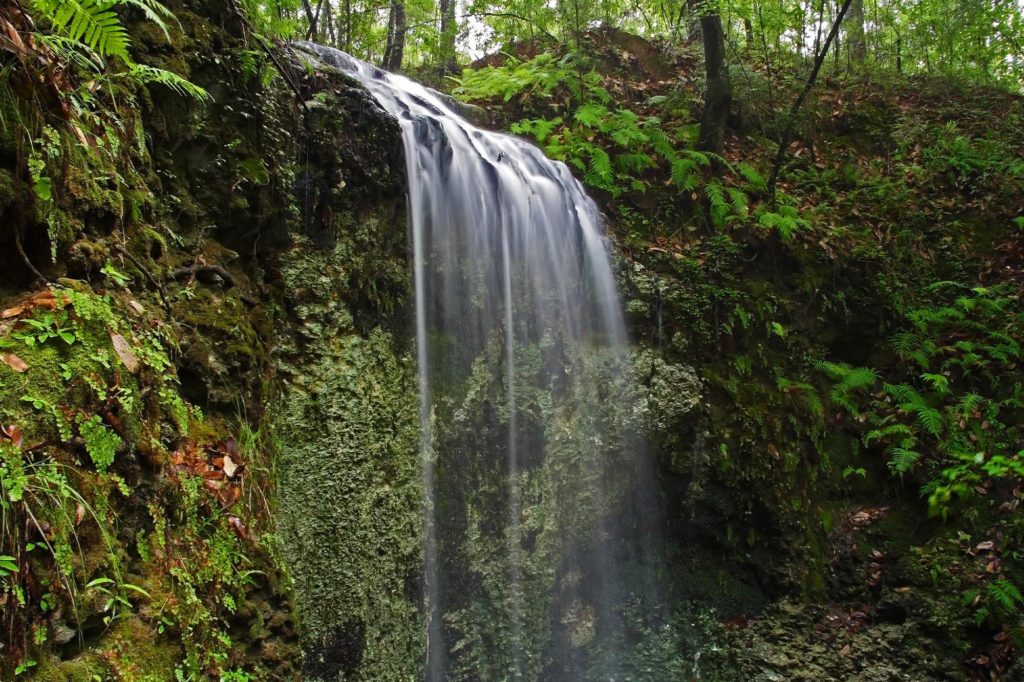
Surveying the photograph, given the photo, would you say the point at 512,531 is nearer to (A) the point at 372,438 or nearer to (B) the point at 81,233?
(A) the point at 372,438

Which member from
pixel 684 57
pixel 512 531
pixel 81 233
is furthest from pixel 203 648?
pixel 684 57

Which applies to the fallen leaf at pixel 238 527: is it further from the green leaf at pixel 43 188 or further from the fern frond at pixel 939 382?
the fern frond at pixel 939 382

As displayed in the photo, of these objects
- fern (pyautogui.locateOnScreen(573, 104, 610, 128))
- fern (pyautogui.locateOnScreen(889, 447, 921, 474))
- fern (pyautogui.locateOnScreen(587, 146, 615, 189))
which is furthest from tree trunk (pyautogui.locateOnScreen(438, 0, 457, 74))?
fern (pyautogui.locateOnScreen(889, 447, 921, 474))

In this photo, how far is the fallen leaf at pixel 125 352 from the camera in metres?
2.10

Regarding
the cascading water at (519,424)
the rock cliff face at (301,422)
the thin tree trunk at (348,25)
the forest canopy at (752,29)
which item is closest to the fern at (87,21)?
the rock cliff face at (301,422)

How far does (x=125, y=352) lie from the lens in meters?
2.13

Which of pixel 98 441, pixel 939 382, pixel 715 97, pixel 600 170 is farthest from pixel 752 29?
pixel 98 441

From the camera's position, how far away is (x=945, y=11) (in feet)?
32.8

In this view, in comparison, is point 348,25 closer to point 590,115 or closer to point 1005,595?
point 590,115

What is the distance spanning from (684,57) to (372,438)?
871cm

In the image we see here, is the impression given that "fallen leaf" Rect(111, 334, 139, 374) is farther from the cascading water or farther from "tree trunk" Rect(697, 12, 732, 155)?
"tree trunk" Rect(697, 12, 732, 155)

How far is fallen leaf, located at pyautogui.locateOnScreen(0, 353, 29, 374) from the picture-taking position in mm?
1714

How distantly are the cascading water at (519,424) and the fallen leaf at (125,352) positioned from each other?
7.71ft

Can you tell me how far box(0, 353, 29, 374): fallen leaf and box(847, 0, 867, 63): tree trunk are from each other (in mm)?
13483
